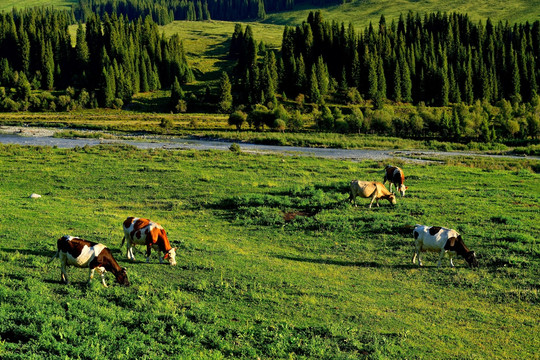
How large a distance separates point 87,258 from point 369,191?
18346mm

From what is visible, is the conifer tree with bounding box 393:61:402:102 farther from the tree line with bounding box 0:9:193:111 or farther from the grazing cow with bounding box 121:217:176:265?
the grazing cow with bounding box 121:217:176:265

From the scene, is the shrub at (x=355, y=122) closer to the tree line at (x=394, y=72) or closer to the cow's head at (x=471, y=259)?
the tree line at (x=394, y=72)

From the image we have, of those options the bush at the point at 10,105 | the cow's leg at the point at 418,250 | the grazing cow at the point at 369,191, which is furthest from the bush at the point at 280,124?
the cow's leg at the point at 418,250

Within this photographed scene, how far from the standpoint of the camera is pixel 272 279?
58.4 feet

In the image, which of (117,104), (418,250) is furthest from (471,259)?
(117,104)

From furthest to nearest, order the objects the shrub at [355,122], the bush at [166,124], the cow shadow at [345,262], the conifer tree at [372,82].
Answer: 1. the conifer tree at [372,82]
2. the bush at [166,124]
3. the shrub at [355,122]
4. the cow shadow at [345,262]

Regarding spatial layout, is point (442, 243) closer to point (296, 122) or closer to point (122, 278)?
point (122, 278)

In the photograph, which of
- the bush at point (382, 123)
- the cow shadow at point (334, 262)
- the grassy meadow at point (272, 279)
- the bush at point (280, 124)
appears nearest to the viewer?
the grassy meadow at point (272, 279)

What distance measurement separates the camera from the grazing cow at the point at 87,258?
15883mm

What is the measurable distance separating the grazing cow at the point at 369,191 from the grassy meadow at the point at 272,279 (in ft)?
2.23

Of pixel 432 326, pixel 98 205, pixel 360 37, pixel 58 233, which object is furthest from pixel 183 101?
pixel 432 326

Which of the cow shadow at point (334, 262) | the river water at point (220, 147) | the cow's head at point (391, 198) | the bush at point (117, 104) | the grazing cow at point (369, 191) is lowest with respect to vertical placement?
the river water at point (220, 147)

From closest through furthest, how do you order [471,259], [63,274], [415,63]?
[63,274], [471,259], [415,63]

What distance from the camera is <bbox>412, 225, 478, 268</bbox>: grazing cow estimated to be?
19906 mm
